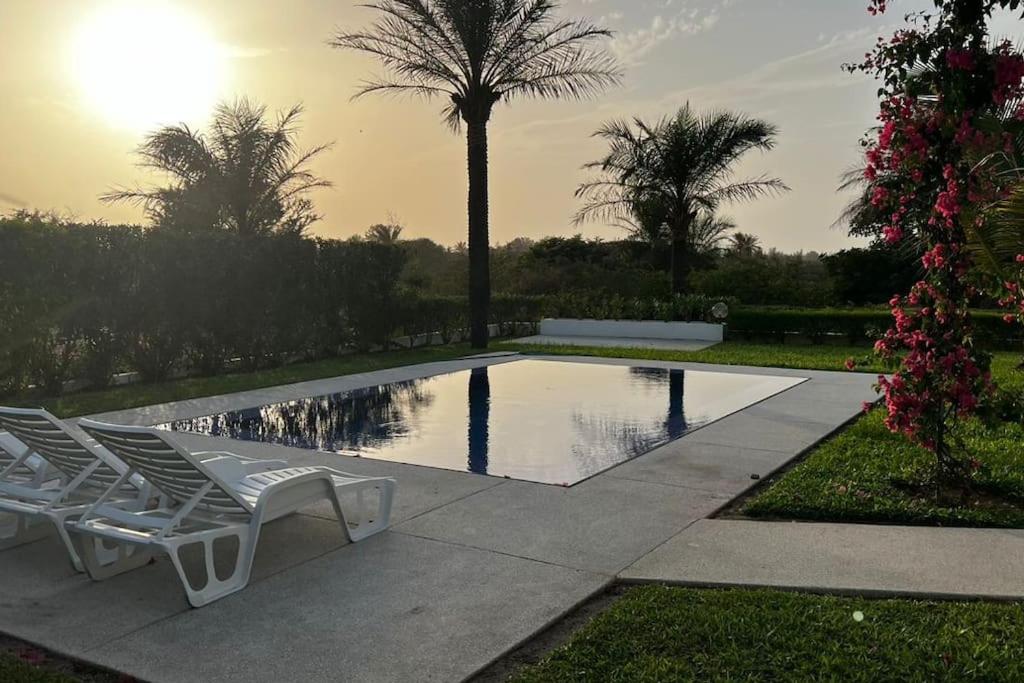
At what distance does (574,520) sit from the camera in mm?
5645

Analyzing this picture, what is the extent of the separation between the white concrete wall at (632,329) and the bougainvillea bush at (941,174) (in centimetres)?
1514

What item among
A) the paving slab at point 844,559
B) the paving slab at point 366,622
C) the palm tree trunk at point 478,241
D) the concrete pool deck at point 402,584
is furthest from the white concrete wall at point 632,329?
the paving slab at point 366,622

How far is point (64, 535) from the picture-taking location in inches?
180

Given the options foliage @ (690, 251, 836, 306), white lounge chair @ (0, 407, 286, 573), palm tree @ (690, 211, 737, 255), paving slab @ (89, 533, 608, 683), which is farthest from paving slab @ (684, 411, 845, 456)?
foliage @ (690, 251, 836, 306)

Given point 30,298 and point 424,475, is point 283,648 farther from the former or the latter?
point 30,298

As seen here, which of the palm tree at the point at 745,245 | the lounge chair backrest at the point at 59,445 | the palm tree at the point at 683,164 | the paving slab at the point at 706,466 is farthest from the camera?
the palm tree at the point at 745,245

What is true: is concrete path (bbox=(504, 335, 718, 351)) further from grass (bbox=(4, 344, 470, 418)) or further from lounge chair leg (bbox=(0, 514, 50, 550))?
lounge chair leg (bbox=(0, 514, 50, 550))

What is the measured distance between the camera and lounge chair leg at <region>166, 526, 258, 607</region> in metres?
4.17

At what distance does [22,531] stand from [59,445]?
0.70m

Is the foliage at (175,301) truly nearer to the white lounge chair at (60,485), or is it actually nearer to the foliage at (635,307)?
the foliage at (635,307)

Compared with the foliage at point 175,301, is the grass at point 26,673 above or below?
below

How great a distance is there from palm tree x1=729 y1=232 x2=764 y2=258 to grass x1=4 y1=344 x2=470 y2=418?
21.4 m

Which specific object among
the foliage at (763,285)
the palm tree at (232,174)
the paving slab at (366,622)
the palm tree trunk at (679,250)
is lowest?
the paving slab at (366,622)

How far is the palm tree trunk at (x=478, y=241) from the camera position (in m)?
19.0
